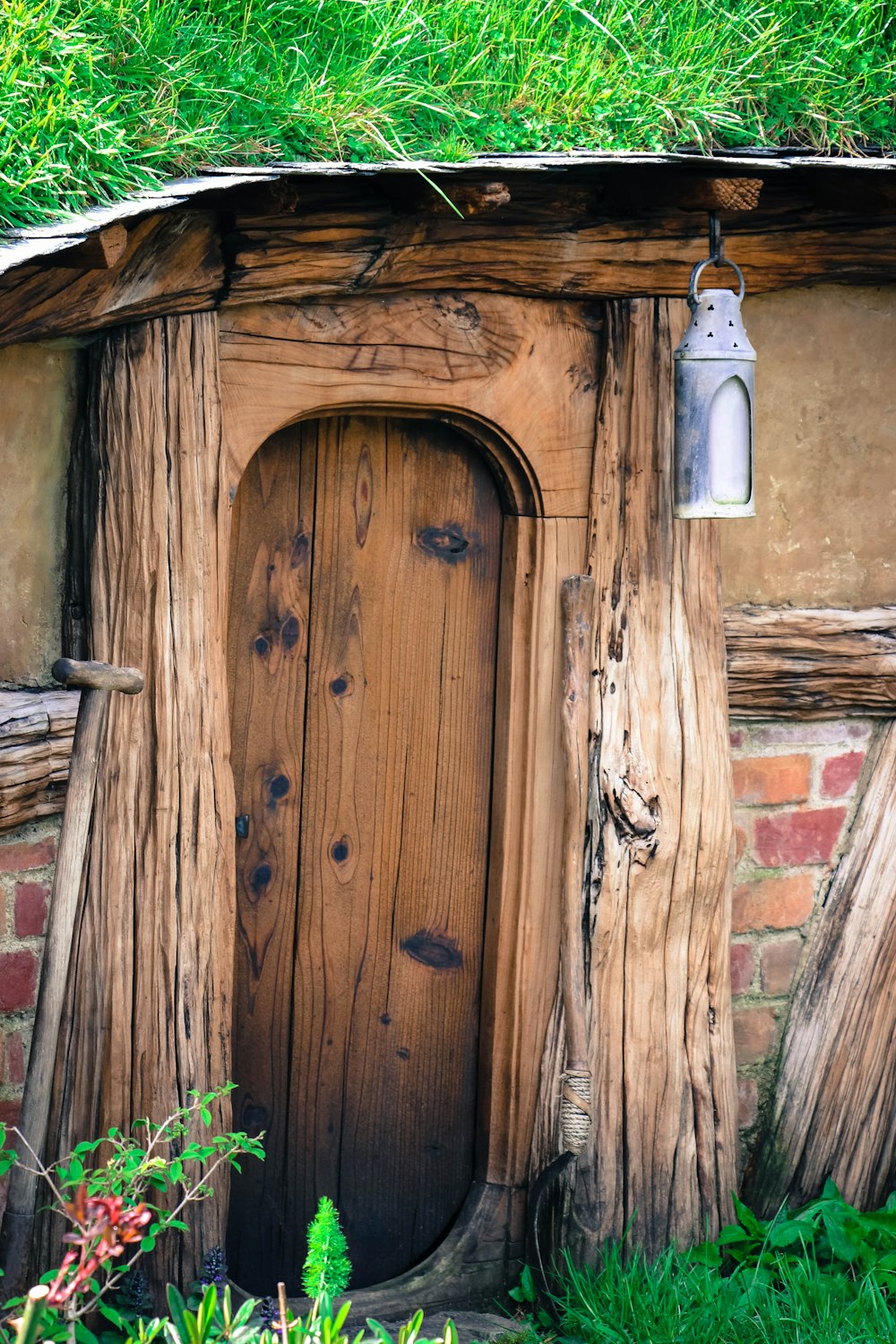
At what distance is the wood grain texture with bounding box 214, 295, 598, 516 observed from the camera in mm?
2840

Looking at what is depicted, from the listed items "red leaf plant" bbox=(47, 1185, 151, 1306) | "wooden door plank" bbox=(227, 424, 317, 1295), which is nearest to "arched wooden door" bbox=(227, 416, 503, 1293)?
"wooden door plank" bbox=(227, 424, 317, 1295)

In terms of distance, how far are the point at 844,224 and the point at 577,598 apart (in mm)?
1061

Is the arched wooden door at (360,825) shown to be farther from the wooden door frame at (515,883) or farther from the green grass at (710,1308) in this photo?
the green grass at (710,1308)

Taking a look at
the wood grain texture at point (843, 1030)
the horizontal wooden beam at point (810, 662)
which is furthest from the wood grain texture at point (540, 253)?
the wood grain texture at point (843, 1030)

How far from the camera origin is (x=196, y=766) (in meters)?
2.81

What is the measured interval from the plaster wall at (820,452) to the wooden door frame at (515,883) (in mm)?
498

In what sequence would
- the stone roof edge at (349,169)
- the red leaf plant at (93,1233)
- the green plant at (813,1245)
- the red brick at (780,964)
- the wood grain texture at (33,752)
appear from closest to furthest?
1. the red leaf plant at (93,1233)
2. the stone roof edge at (349,169)
3. the wood grain texture at (33,752)
4. the green plant at (813,1245)
5. the red brick at (780,964)

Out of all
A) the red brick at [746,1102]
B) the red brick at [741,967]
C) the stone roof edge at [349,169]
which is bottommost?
the red brick at [746,1102]

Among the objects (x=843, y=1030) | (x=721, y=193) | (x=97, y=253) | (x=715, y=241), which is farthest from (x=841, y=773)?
(x=97, y=253)

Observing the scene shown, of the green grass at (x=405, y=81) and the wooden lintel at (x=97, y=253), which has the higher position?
the green grass at (x=405, y=81)

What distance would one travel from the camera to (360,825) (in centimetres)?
326

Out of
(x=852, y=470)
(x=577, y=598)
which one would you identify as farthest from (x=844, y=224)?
(x=577, y=598)

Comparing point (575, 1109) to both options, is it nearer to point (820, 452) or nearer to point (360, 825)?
point (360, 825)

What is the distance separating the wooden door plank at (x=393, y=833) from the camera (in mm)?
3188
